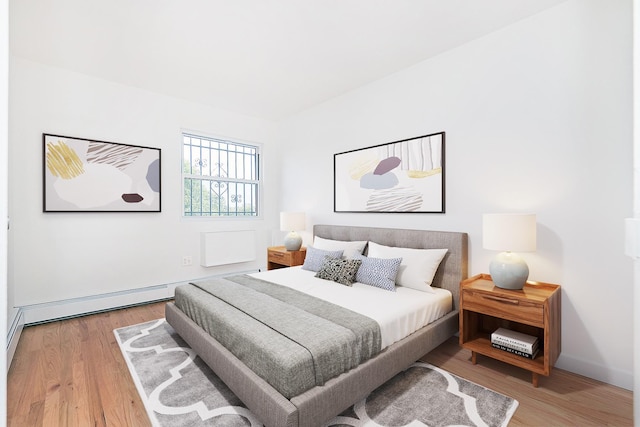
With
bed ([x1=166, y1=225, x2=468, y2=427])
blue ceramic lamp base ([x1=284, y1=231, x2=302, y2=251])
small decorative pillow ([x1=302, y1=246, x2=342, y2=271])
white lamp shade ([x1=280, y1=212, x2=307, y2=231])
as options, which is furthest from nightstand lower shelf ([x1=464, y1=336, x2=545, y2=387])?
white lamp shade ([x1=280, y1=212, x2=307, y2=231])

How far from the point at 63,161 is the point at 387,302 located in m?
3.53

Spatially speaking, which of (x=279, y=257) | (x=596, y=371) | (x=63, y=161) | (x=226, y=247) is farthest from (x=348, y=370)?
(x=63, y=161)

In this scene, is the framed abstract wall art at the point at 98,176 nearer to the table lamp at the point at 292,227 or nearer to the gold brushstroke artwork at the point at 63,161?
the gold brushstroke artwork at the point at 63,161

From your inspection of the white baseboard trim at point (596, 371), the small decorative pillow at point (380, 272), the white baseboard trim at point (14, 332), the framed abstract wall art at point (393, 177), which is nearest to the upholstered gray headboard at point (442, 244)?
the framed abstract wall art at point (393, 177)

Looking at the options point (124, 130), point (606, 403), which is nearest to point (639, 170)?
point (606, 403)

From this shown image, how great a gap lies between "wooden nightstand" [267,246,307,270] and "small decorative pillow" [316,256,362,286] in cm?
94

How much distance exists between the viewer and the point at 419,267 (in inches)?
105

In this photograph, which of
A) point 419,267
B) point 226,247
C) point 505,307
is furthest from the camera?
point 226,247

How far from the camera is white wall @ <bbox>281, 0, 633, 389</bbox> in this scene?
2.00 meters

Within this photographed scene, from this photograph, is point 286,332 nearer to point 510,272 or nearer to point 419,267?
point 419,267

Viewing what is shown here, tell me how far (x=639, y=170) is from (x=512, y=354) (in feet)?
5.21

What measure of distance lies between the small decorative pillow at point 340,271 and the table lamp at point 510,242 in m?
1.14

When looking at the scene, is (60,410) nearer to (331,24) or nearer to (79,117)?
(79,117)

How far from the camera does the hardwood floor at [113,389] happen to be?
169cm
